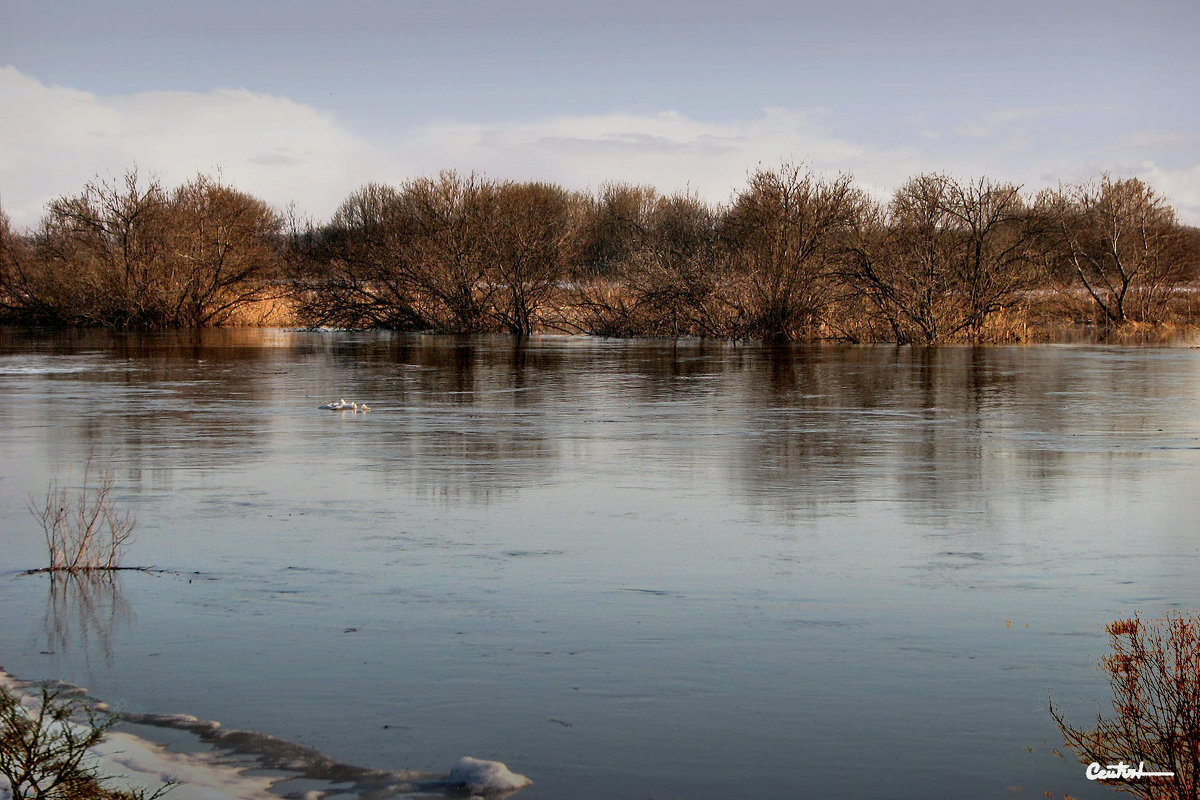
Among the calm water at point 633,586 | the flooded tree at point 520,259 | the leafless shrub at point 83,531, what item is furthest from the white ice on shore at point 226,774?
the flooded tree at point 520,259

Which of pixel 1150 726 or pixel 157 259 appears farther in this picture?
pixel 157 259

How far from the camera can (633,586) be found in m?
7.08

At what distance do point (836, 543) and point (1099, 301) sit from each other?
44802 millimetres

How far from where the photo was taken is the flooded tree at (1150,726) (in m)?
4.11

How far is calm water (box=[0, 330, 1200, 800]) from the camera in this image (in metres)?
4.82

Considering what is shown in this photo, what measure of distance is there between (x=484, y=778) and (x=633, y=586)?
2819 millimetres

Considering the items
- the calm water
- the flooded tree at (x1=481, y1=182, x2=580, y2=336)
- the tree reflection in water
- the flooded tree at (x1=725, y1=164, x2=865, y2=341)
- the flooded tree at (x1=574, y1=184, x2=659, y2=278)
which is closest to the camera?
the calm water

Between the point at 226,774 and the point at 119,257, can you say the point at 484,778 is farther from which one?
the point at 119,257

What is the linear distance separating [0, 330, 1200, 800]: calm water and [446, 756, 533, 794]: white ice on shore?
0.08m

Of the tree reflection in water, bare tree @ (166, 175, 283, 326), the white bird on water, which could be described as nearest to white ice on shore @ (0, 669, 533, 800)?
the tree reflection in water

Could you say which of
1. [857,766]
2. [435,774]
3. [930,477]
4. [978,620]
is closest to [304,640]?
[435,774]

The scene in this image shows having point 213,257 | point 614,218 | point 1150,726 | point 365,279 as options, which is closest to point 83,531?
point 1150,726

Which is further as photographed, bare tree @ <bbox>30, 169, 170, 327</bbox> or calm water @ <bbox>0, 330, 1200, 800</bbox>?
bare tree @ <bbox>30, 169, 170, 327</bbox>

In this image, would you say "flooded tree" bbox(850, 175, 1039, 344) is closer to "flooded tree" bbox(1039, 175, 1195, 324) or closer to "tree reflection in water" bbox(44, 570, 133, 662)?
"flooded tree" bbox(1039, 175, 1195, 324)
